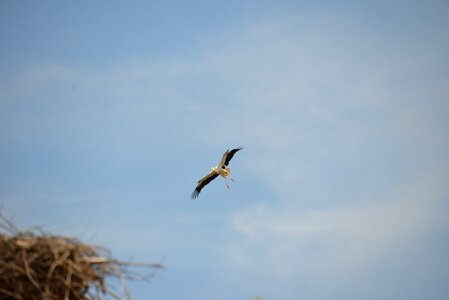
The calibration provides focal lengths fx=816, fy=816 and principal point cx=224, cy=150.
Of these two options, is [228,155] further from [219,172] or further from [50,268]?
[50,268]

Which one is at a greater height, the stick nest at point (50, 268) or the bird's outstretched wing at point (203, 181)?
the bird's outstretched wing at point (203, 181)

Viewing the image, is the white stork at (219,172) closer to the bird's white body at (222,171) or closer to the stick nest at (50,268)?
the bird's white body at (222,171)

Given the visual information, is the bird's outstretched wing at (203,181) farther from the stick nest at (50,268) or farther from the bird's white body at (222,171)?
the stick nest at (50,268)

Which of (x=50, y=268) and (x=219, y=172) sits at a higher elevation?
(x=219, y=172)

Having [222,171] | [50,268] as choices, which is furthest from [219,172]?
[50,268]

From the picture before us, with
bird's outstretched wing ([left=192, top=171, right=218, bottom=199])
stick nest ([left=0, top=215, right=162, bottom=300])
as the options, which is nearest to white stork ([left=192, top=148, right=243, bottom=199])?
bird's outstretched wing ([left=192, top=171, right=218, bottom=199])

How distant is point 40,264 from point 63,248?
37 centimetres

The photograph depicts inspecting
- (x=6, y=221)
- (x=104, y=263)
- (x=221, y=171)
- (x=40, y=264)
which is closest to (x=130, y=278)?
(x=104, y=263)

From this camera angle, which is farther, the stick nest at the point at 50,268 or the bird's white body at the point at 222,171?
the bird's white body at the point at 222,171

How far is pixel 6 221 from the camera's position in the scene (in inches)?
455

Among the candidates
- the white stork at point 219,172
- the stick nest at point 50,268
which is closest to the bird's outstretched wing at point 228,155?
the white stork at point 219,172

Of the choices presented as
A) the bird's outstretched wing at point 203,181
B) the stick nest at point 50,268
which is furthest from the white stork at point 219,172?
the stick nest at point 50,268

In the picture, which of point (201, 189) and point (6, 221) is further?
point (201, 189)

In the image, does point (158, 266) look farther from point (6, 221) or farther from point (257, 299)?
point (6, 221)
